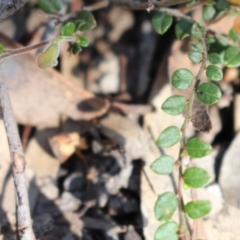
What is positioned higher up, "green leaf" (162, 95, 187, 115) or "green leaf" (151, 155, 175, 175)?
"green leaf" (162, 95, 187, 115)

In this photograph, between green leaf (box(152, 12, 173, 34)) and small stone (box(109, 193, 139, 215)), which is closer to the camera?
green leaf (box(152, 12, 173, 34))

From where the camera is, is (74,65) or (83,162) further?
(74,65)

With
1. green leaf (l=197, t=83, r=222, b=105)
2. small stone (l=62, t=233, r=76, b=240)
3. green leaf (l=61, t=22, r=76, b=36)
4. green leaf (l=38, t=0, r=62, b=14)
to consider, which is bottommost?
small stone (l=62, t=233, r=76, b=240)

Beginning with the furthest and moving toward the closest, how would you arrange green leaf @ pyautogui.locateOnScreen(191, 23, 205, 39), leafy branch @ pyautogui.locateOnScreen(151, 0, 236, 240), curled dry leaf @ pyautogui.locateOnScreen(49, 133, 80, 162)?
curled dry leaf @ pyautogui.locateOnScreen(49, 133, 80, 162) < green leaf @ pyautogui.locateOnScreen(191, 23, 205, 39) < leafy branch @ pyautogui.locateOnScreen(151, 0, 236, 240)

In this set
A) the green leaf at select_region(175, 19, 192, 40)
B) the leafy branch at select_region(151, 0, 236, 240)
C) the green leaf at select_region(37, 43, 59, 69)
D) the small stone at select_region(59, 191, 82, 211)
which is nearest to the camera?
the green leaf at select_region(37, 43, 59, 69)

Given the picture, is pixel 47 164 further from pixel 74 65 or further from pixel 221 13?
pixel 221 13

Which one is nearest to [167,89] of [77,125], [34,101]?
[77,125]

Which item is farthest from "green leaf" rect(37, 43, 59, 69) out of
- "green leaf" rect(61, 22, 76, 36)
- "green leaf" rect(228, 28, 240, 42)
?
"green leaf" rect(228, 28, 240, 42)

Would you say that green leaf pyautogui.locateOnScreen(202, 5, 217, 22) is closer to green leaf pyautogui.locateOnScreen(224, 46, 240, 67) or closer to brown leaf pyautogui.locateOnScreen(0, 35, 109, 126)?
green leaf pyautogui.locateOnScreen(224, 46, 240, 67)
